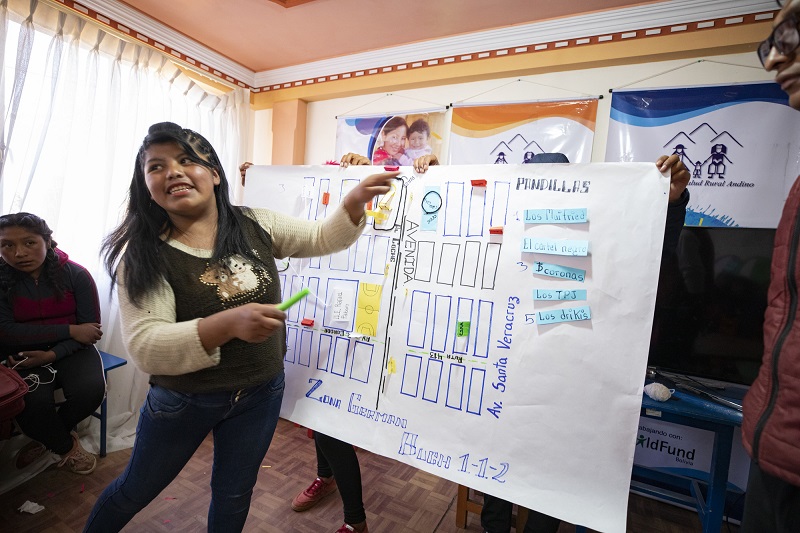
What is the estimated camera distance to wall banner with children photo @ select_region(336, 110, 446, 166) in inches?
105

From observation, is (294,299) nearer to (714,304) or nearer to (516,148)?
(714,304)

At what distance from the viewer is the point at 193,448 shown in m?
1.08

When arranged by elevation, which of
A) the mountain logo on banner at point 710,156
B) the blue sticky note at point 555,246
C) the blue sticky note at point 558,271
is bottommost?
the blue sticky note at point 558,271

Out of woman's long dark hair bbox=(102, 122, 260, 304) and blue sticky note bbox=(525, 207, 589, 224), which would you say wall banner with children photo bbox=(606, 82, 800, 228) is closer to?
blue sticky note bbox=(525, 207, 589, 224)

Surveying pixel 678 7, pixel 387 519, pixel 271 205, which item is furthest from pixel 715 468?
pixel 678 7

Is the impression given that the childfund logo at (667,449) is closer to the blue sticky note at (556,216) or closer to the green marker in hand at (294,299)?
the blue sticky note at (556,216)

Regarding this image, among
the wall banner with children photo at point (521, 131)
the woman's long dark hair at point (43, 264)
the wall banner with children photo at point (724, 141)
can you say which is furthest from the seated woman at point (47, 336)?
the wall banner with children photo at point (724, 141)

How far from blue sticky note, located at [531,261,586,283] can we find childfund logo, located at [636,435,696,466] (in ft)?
5.31

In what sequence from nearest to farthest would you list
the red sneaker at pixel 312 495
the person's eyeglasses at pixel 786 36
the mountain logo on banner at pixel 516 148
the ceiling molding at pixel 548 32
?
the person's eyeglasses at pixel 786 36
the red sneaker at pixel 312 495
the ceiling molding at pixel 548 32
the mountain logo on banner at pixel 516 148

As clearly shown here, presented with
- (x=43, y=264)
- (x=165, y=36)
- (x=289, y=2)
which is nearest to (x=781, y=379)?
(x=289, y=2)

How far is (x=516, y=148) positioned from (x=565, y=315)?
157 cm

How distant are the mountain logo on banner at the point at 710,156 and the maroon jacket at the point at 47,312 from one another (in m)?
3.31

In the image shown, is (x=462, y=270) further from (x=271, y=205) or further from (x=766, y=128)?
(x=766, y=128)

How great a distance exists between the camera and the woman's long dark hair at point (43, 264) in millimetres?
1851
